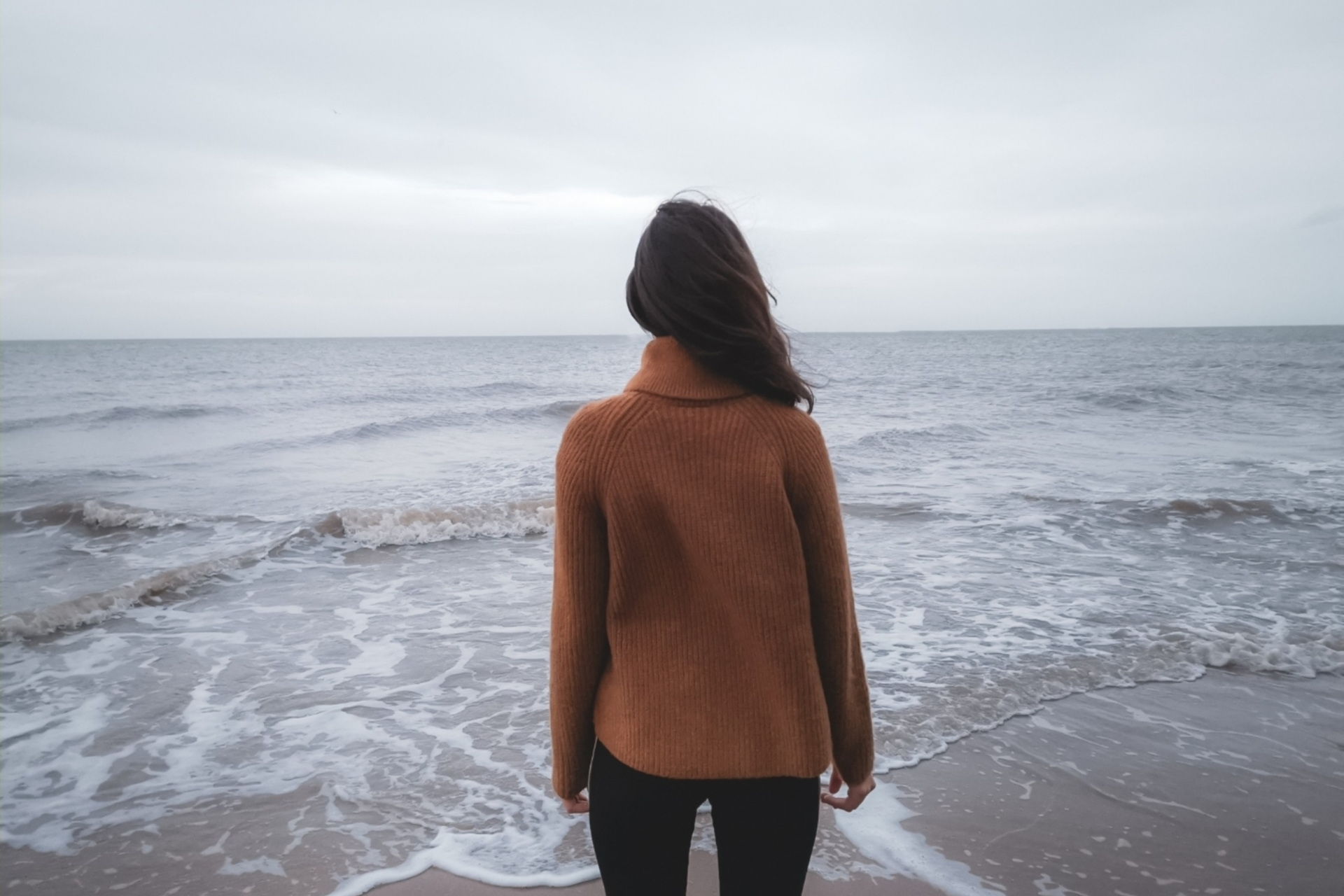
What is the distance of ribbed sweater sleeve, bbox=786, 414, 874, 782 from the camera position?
1404 millimetres

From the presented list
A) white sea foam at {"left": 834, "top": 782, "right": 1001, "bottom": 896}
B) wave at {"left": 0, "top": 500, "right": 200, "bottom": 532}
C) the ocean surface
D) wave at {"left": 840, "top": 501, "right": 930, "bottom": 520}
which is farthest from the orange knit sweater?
wave at {"left": 0, "top": 500, "right": 200, "bottom": 532}

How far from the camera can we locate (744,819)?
5.00ft

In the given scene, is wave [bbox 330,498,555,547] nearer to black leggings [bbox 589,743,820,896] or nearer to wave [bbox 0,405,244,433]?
black leggings [bbox 589,743,820,896]

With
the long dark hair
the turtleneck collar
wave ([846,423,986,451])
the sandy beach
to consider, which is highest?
the long dark hair

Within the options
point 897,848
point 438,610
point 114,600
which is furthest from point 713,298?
point 114,600

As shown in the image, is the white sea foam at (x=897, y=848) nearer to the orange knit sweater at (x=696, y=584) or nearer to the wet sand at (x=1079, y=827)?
the wet sand at (x=1079, y=827)

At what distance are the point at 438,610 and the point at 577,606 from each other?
5500mm

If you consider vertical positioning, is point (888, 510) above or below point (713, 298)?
below

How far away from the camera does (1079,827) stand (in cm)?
348

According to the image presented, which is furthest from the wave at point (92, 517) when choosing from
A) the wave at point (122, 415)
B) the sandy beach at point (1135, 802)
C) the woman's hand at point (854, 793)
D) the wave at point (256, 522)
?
the wave at point (122, 415)

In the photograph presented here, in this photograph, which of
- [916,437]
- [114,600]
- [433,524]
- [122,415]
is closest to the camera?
[114,600]

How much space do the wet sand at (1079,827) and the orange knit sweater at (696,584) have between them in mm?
1949

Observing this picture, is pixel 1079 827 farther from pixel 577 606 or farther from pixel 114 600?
pixel 114 600

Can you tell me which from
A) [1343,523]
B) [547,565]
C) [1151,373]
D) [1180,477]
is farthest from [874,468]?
[1151,373]
